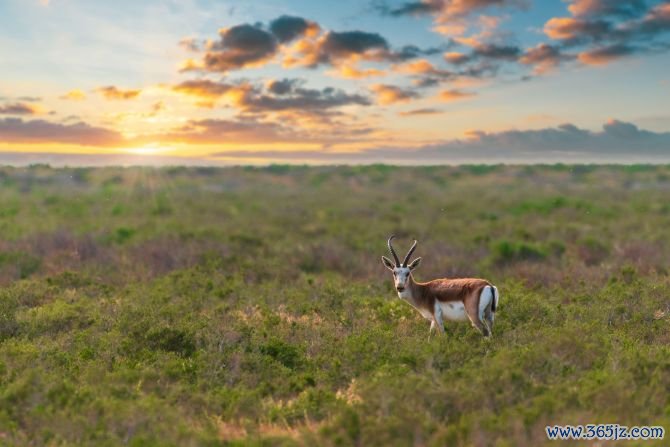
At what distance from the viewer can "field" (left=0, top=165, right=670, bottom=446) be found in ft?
22.7

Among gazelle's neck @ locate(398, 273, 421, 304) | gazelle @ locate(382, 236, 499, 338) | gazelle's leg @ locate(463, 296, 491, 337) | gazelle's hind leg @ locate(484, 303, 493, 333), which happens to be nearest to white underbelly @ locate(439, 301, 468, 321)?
gazelle @ locate(382, 236, 499, 338)

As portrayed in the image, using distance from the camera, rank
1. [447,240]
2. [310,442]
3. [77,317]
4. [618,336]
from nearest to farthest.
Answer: [310,442], [618,336], [77,317], [447,240]

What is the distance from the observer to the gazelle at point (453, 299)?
32.3 ft

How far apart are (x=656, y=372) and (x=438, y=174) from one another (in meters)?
104

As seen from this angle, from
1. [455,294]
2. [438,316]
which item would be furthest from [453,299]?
[438,316]

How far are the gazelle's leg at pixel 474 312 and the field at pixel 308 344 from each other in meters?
0.27

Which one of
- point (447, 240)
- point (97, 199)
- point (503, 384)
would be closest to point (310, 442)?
point (503, 384)

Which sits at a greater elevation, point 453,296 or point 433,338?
point 453,296

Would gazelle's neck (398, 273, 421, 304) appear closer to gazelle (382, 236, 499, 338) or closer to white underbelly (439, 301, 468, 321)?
gazelle (382, 236, 499, 338)

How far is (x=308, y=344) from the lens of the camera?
1071 cm

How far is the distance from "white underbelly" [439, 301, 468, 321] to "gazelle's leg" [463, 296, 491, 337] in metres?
0.13

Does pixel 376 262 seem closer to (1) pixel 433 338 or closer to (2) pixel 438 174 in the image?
(1) pixel 433 338

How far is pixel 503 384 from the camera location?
7.55 meters

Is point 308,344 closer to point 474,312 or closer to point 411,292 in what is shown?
point 411,292
